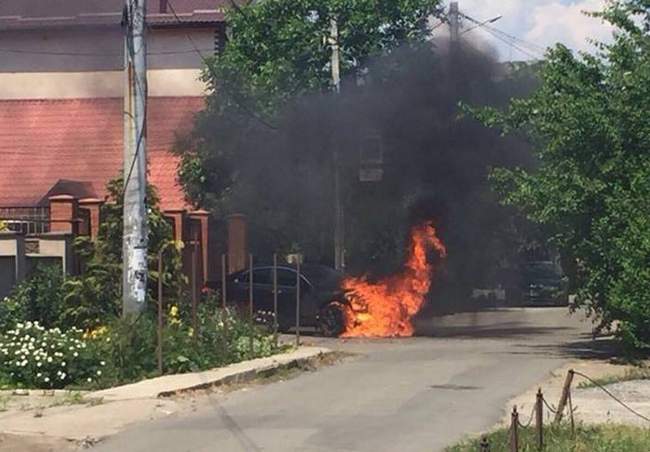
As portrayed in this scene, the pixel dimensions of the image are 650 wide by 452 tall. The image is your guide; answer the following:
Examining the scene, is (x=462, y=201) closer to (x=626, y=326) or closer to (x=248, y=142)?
(x=248, y=142)

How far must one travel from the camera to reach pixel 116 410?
13070 millimetres

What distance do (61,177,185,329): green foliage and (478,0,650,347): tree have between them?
6192mm

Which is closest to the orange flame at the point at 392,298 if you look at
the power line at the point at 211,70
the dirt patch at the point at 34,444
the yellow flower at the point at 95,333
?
the power line at the point at 211,70

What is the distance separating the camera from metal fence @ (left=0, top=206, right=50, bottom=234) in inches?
954

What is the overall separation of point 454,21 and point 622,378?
51.1 ft

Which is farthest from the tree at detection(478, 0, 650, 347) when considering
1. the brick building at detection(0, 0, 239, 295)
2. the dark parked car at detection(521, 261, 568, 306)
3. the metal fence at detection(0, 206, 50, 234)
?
the dark parked car at detection(521, 261, 568, 306)

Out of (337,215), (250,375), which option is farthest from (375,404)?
(337,215)

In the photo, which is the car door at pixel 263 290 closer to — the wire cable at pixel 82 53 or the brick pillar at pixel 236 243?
the brick pillar at pixel 236 243

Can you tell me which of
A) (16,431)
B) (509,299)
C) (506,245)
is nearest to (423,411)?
(16,431)

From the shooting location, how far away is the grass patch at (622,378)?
16.4 m

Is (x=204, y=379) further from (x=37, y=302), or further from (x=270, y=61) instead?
(x=270, y=61)

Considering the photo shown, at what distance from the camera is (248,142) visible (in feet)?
106

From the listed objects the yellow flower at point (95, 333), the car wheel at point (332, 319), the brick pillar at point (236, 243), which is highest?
the brick pillar at point (236, 243)

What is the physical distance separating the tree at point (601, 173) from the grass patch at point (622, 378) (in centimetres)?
110
